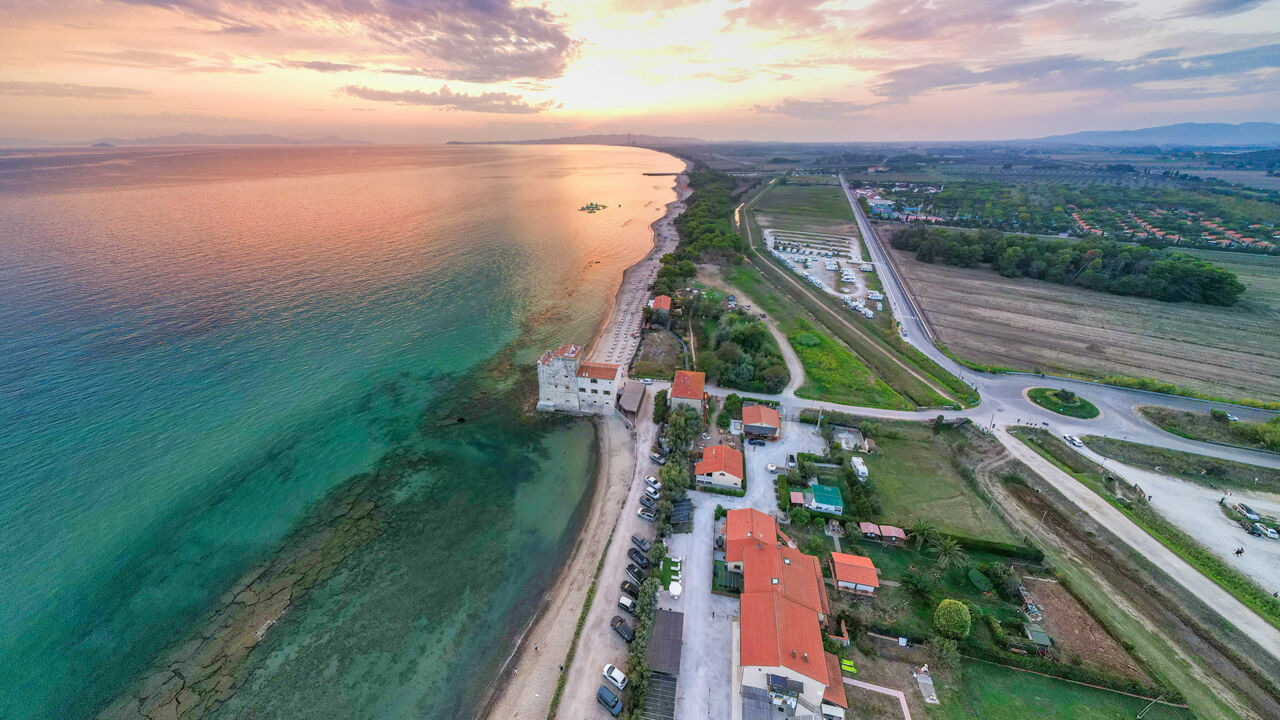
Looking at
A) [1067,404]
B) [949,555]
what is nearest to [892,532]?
[949,555]

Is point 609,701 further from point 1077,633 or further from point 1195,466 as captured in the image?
point 1195,466

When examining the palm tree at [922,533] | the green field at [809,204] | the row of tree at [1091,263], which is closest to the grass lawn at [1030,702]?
the palm tree at [922,533]

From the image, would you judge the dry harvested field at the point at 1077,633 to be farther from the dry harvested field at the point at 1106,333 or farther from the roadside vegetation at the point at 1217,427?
the dry harvested field at the point at 1106,333

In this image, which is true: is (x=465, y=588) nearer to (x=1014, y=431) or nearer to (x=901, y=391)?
(x=901, y=391)

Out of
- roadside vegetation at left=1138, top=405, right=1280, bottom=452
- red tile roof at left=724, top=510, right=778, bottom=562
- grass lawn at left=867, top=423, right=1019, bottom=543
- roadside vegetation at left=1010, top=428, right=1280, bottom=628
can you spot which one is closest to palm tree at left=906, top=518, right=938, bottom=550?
grass lawn at left=867, top=423, right=1019, bottom=543

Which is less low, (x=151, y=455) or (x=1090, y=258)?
(x=1090, y=258)

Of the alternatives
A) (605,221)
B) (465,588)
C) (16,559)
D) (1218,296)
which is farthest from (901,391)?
(605,221)
